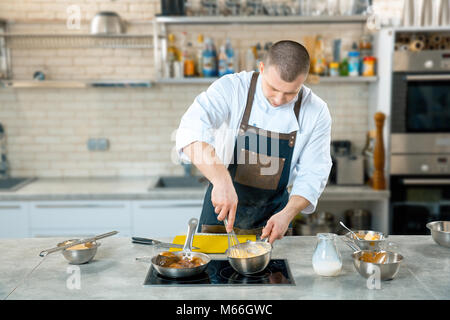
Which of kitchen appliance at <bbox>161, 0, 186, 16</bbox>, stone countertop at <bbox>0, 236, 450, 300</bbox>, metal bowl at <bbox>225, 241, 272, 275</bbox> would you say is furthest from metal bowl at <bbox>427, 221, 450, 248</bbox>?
kitchen appliance at <bbox>161, 0, 186, 16</bbox>

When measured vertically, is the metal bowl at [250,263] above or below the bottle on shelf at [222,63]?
below

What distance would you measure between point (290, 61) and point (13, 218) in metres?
2.93

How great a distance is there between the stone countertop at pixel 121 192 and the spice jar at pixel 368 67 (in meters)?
1.03

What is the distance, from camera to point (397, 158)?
4.09 m

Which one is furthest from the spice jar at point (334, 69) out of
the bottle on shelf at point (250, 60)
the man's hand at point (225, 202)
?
the man's hand at point (225, 202)

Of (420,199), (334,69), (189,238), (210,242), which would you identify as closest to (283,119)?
(210,242)

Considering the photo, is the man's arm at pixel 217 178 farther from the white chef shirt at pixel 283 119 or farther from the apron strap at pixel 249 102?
the apron strap at pixel 249 102

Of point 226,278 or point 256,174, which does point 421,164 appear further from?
point 226,278

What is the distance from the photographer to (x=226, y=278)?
74.2 inches

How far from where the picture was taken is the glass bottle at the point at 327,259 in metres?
1.88

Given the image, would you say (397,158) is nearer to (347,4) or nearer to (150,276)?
(347,4)

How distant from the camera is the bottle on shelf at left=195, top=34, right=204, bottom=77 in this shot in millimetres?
4418
